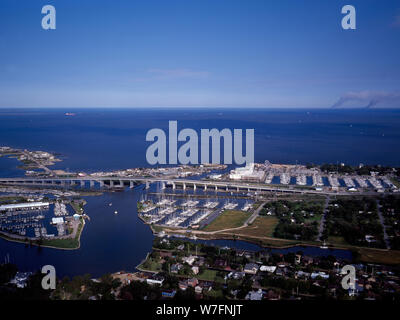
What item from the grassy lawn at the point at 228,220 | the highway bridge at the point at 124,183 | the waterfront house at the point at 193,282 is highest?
the highway bridge at the point at 124,183

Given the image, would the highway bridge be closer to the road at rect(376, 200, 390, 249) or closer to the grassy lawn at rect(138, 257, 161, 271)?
the road at rect(376, 200, 390, 249)

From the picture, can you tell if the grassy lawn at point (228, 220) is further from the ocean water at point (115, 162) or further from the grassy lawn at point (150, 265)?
the grassy lawn at point (150, 265)

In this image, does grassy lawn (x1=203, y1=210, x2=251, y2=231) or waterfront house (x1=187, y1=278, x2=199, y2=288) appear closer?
waterfront house (x1=187, y1=278, x2=199, y2=288)

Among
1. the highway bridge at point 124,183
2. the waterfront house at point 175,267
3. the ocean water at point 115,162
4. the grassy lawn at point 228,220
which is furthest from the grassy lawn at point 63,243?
the highway bridge at point 124,183

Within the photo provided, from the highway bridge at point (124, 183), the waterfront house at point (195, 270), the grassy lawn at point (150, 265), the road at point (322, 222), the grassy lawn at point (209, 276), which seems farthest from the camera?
the highway bridge at point (124, 183)

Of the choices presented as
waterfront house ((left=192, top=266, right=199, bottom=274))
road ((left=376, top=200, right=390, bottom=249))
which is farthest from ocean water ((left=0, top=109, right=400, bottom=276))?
road ((left=376, top=200, right=390, bottom=249))
